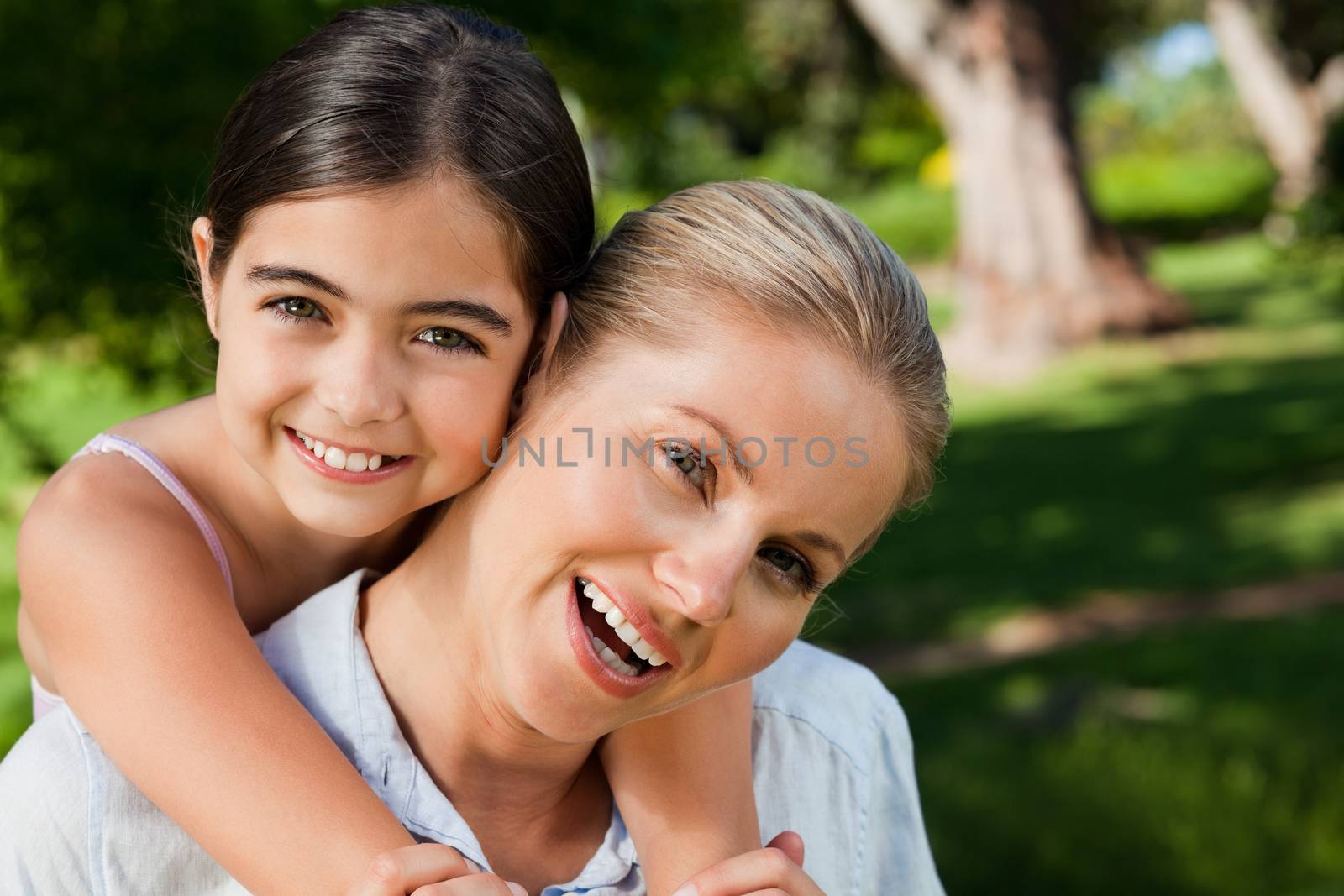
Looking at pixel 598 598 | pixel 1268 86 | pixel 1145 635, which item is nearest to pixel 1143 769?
pixel 1145 635

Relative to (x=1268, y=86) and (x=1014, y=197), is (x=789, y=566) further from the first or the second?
(x=1268, y=86)

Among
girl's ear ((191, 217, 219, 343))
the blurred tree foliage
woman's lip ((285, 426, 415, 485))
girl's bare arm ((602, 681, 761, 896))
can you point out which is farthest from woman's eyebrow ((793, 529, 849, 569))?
the blurred tree foliage

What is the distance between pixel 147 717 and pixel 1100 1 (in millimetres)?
30211

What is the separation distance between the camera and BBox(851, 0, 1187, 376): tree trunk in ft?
50.4

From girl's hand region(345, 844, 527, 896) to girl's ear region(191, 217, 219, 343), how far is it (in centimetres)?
86

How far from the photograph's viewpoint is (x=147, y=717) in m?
1.85

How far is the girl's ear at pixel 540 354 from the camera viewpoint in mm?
2014

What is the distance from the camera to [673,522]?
178 centimetres

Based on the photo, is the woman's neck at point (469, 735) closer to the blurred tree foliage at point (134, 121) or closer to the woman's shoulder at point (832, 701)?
the woman's shoulder at point (832, 701)

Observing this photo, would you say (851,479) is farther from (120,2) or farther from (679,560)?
(120,2)

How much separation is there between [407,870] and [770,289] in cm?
83

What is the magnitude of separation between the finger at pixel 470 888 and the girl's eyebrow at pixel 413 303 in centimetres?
72

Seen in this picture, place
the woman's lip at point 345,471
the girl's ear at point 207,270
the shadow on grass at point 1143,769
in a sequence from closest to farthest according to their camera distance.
Answer: the woman's lip at point 345,471 < the girl's ear at point 207,270 < the shadow on grass at point 1143,769

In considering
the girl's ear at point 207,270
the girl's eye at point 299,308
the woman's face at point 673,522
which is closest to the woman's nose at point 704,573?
the woman's face at point 673,522
